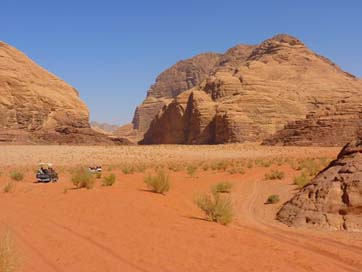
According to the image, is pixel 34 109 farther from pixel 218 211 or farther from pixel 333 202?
pixel 333 202

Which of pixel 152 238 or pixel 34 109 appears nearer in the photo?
pixel 152 238

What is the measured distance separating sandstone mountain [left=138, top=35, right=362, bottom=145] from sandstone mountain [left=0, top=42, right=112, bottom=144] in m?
18.6

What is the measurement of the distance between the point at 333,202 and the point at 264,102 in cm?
7118

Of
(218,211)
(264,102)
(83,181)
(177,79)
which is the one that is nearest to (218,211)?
(218,211)

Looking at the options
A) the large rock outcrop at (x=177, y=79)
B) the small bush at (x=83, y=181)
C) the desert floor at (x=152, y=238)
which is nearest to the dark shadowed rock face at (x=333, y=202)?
the desert floor at (x=152, y=238)

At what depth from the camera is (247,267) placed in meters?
6.35

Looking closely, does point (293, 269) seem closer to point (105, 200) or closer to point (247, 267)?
point (247, 267)

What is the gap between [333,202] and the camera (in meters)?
10.4

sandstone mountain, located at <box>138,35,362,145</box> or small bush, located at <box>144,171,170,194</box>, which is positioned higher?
sandstone mountain, located at <box>138,35,362,145</box>

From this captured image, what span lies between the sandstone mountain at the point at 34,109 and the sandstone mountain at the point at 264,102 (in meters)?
18.6

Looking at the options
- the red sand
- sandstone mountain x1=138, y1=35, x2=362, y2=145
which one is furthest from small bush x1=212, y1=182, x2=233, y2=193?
sandstone mountain x1=138, y1=35, x2=362, y2=145

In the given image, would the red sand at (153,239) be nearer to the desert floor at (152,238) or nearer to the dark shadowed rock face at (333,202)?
the desert floor at (152,238)

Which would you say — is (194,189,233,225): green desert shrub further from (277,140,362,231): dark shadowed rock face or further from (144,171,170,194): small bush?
(144,171,170,194): small bush

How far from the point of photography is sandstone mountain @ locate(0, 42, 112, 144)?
70.1 metres
